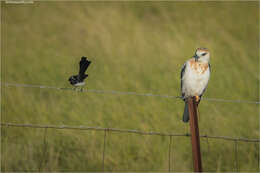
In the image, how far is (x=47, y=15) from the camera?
8.65 m

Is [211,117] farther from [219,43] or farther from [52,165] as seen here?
[219,43]

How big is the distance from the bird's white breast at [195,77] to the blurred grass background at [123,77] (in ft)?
3.13

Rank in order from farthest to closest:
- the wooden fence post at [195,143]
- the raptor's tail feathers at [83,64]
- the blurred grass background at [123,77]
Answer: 1. the blurred grass background at [123,77]
2. the raptor's tail feathers at [83,64]
3. the wooden fence post at [195,143]

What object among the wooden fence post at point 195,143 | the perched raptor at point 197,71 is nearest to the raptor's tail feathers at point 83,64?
the perched raptor at point 197,71

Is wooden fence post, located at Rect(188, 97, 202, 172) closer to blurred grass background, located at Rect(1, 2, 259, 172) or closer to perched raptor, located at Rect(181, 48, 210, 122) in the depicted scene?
perched raptor, located at Rect(181, 48, 210, 122)

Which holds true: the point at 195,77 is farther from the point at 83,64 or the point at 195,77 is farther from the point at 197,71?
the point at 83,64

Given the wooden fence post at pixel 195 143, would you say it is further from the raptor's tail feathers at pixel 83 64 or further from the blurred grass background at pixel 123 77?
the blurred grass background at pixel 123 77

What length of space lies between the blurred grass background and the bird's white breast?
955 mm

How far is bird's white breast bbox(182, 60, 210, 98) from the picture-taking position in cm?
343

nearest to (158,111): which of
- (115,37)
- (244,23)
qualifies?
(115,37)

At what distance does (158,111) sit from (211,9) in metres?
4.45

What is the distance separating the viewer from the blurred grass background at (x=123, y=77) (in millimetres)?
4215

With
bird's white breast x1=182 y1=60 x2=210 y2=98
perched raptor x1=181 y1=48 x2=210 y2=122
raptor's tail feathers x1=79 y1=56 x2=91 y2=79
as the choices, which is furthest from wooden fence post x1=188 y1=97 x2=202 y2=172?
raptor's tail feathers x1=79 y1=56 x2=91 y2=79

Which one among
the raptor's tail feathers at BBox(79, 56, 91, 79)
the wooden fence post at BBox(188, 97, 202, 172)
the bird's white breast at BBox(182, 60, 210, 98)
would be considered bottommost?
the wooden fence post at BBox(188, 97, 202, 172)
